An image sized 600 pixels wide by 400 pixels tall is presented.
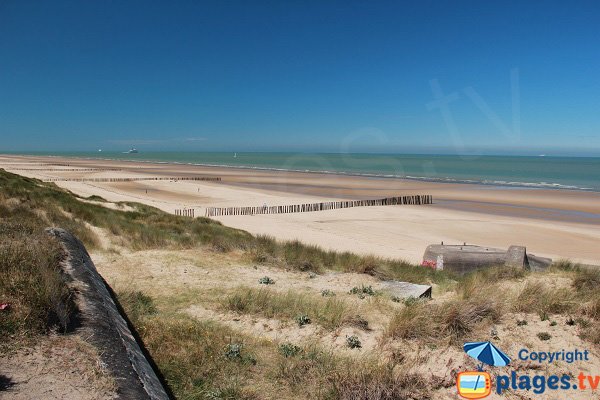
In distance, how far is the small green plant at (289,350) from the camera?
5.32 m

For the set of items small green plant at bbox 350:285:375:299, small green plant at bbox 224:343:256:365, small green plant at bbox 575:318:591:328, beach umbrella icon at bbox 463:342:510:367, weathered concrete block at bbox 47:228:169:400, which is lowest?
small green plant at bbox 350:285:375:299

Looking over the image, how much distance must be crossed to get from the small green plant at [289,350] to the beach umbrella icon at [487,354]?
227 centimetres

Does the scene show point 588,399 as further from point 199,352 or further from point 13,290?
point 13,290

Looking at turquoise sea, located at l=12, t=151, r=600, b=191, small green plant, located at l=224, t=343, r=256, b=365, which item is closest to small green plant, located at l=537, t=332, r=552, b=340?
small green plant, located at l=224, t=343, r=256, b=365

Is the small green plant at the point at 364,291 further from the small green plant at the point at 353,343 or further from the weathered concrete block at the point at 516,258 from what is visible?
the weathered concrete block at the point at 516,258

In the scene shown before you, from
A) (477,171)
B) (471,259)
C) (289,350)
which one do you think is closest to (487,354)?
(289,350)

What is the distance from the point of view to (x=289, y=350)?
537 centimetres

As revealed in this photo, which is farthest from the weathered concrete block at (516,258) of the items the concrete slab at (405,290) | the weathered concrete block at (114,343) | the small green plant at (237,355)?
the weathered concrete block at (114,343)

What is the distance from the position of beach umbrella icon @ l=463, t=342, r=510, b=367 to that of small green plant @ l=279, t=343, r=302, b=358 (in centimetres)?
227

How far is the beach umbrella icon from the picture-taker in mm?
4930

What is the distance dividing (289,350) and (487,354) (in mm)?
2625

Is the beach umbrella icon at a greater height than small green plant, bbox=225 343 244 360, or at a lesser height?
greater

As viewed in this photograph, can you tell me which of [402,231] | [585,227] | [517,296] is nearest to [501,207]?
[585,227]

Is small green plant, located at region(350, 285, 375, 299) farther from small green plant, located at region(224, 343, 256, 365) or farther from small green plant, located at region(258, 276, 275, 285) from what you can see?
small green plant, located at region(224, 343, 256, 365)
